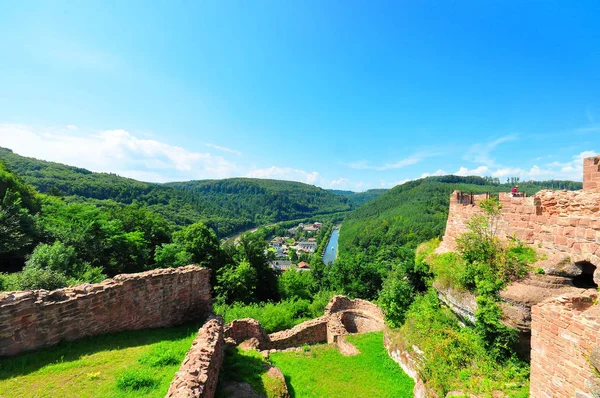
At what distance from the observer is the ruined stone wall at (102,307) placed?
5.56m

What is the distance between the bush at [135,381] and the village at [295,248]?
203ft

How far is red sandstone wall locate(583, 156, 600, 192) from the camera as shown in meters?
6.67

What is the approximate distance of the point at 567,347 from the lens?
16.2 ft

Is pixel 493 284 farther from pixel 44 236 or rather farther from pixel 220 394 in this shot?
pixel 44 236

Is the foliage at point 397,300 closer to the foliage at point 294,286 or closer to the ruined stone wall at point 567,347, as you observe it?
the ruined stone wall at point 567,347

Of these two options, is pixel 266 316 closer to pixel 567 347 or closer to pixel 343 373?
pixel 343 373

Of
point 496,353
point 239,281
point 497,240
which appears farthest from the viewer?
point 239,281

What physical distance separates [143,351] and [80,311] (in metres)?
1.98

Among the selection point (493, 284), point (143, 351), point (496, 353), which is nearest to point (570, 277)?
point (493, 284)

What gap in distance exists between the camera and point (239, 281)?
74.1 feet

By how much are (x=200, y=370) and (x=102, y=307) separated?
374 centimetres

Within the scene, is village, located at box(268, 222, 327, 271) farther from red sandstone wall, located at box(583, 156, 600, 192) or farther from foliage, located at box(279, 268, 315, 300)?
red sandstone wall, located at box(583, 156, 600, 192)

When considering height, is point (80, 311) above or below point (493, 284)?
below

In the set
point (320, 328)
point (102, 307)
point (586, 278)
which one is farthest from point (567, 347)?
point (320, 328)
